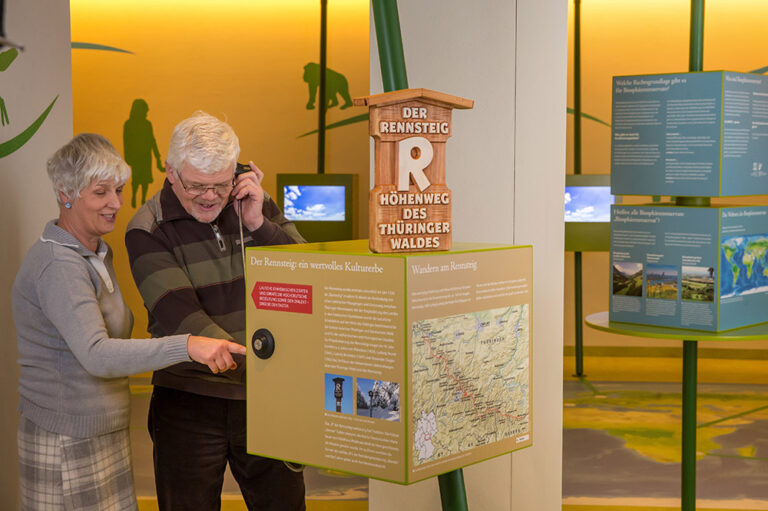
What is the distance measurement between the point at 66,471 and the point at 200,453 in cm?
38

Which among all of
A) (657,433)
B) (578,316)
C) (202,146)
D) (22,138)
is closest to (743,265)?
(202,146)

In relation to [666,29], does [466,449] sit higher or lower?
lower

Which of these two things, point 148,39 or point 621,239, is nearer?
point 621,239

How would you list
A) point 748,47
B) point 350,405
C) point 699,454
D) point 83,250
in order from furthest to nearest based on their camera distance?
point 748,47 → point 699,454 → point 83,250 → point 350,405

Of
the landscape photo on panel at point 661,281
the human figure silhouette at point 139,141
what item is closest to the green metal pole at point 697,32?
the landscape photo on panel at point 661,281

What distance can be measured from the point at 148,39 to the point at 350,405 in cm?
657

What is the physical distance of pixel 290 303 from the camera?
50.4 inches

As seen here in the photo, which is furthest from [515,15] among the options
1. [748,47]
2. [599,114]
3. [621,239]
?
[748,47]

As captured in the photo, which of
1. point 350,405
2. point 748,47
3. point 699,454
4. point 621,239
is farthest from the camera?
point 748,47

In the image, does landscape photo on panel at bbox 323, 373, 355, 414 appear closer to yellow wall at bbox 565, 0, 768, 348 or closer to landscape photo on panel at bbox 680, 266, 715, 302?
landscape photo on panel at bbox 680, 266, 715, 302

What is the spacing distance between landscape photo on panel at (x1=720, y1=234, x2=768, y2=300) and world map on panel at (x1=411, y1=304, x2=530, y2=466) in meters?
1.17

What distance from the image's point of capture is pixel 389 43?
58.3 inches

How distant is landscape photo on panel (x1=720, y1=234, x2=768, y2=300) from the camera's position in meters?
2.29

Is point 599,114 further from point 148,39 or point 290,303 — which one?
point 290,303
